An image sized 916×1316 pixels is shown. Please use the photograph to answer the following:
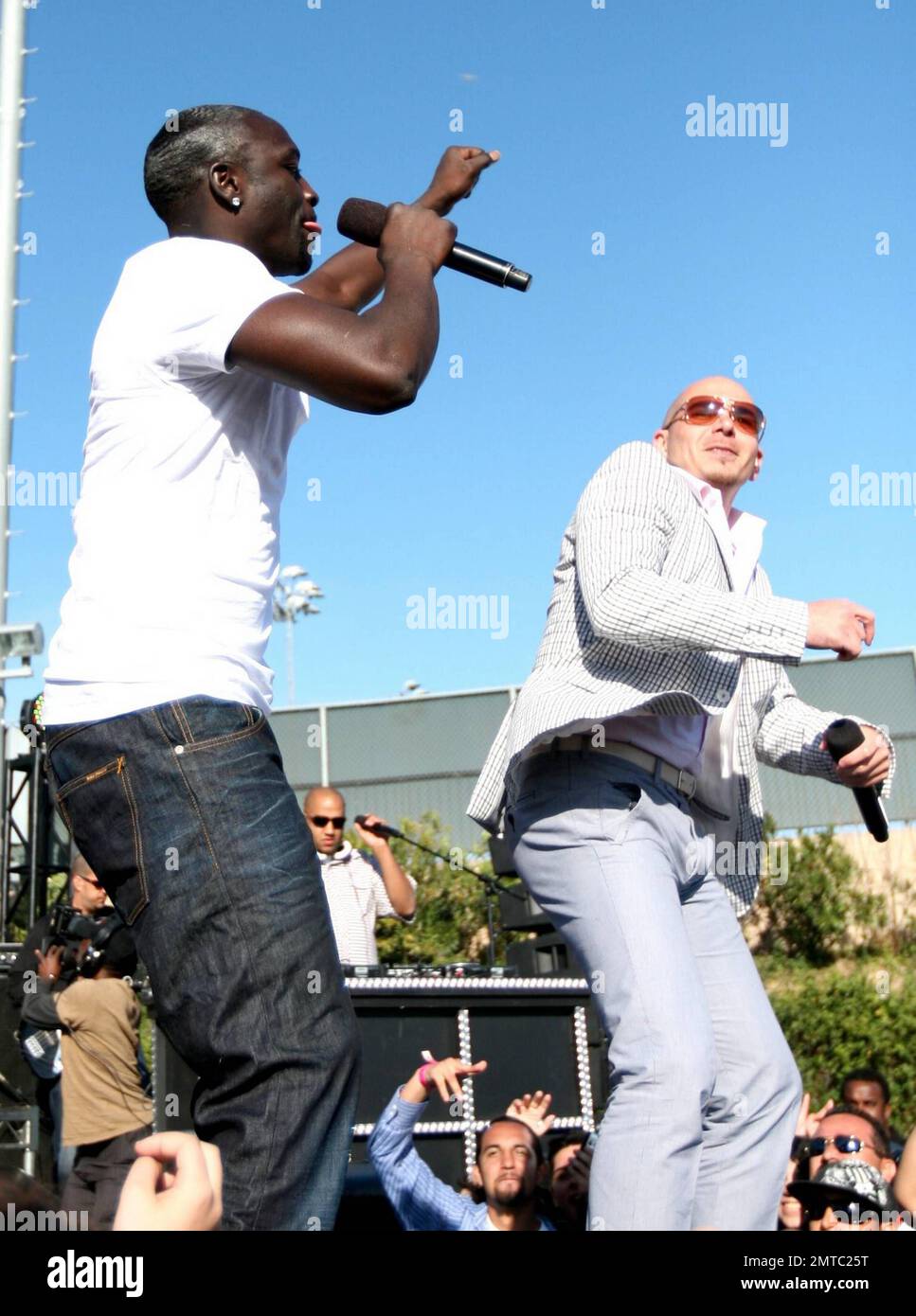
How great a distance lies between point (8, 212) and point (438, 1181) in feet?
29.8

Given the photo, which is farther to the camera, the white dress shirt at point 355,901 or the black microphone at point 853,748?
the white dress shirt at point 355,901

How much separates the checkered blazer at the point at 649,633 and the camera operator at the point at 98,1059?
11.8 feet

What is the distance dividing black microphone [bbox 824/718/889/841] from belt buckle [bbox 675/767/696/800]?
269mm

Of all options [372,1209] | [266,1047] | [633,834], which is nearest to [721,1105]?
[633,834]

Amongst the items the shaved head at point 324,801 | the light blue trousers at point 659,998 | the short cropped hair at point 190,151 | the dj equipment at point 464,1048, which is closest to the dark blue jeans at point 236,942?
the light blue trousers at point 659,998

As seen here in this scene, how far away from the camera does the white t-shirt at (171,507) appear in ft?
6.06

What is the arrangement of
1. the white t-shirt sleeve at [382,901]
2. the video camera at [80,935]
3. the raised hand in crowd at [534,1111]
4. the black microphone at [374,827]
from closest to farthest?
the raised hand in crowd at [534,1111] → the video camera at [80,935] → the white t-shirt sleeve at [382,901] → the black microphone at [374,827]

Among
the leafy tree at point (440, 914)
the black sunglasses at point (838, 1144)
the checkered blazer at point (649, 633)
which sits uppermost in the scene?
the checkered blazer at point (649, 633)

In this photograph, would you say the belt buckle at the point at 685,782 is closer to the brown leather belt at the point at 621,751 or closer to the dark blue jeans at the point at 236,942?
the brown leather belt at the point at 621,751

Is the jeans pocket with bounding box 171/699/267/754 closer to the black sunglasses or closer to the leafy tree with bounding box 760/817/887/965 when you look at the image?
the black sunglasses

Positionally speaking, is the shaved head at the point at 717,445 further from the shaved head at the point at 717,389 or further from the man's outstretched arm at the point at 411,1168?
the man's outstretched arm at the point at 411,1168

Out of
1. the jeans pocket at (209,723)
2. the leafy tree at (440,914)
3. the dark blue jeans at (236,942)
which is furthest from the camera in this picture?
the leafy tree at (440,914)

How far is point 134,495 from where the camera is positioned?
190cm

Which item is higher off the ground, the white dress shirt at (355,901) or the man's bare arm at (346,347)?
the man's bare arm at (346,347)
